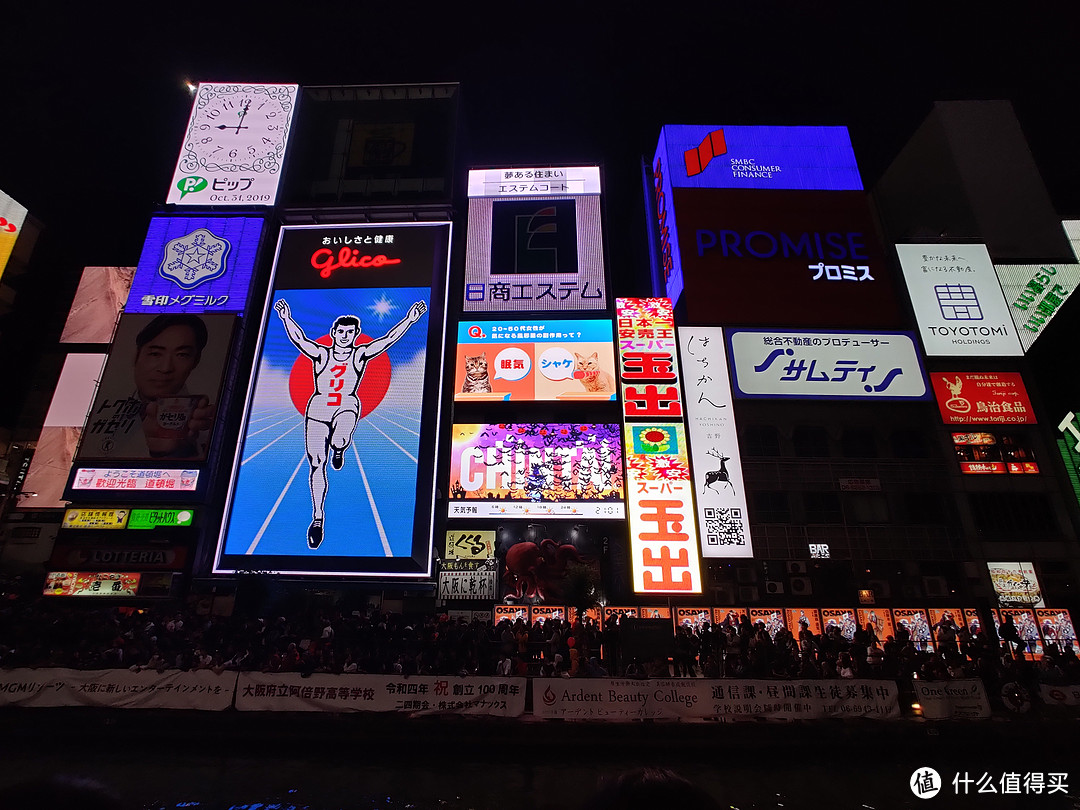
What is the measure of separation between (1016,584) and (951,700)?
623 inches

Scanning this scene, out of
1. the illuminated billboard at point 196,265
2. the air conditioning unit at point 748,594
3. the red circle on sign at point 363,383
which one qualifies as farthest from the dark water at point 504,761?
the illuminated billboard at point 196,265

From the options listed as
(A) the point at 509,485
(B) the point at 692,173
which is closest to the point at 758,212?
(B) the point at 692,173

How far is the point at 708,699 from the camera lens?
12320 mm

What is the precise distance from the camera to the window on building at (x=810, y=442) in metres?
26.2

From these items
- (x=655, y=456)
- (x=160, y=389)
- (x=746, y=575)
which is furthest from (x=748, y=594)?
(x=160, y=389)

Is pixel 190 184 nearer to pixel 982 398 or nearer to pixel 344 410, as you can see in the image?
pixel 344 410

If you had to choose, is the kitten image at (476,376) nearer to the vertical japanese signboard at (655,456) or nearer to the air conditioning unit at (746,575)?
the vertical japanese signboard at (655,456)

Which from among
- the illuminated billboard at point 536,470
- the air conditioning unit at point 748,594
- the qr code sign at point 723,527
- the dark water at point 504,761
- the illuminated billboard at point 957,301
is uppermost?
the illuminated billboard at point 957,301

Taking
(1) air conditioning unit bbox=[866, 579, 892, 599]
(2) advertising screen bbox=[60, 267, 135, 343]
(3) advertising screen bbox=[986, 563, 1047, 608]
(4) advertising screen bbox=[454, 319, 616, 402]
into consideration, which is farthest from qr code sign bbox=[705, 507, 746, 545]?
(2) advertising screen bbox=[60, 267, 135, 343]

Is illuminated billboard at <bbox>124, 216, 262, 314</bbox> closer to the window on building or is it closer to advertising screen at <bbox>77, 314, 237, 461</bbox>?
advertising screen at <bbox>77, 314, 237, 461</bbox>

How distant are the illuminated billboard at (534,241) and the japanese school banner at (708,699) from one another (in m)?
18.0

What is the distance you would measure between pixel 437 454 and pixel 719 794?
56.0 feet

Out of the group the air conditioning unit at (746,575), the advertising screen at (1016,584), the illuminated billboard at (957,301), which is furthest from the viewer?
the illuminated billboard at (957,301)

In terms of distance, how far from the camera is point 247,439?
23.6 meters
